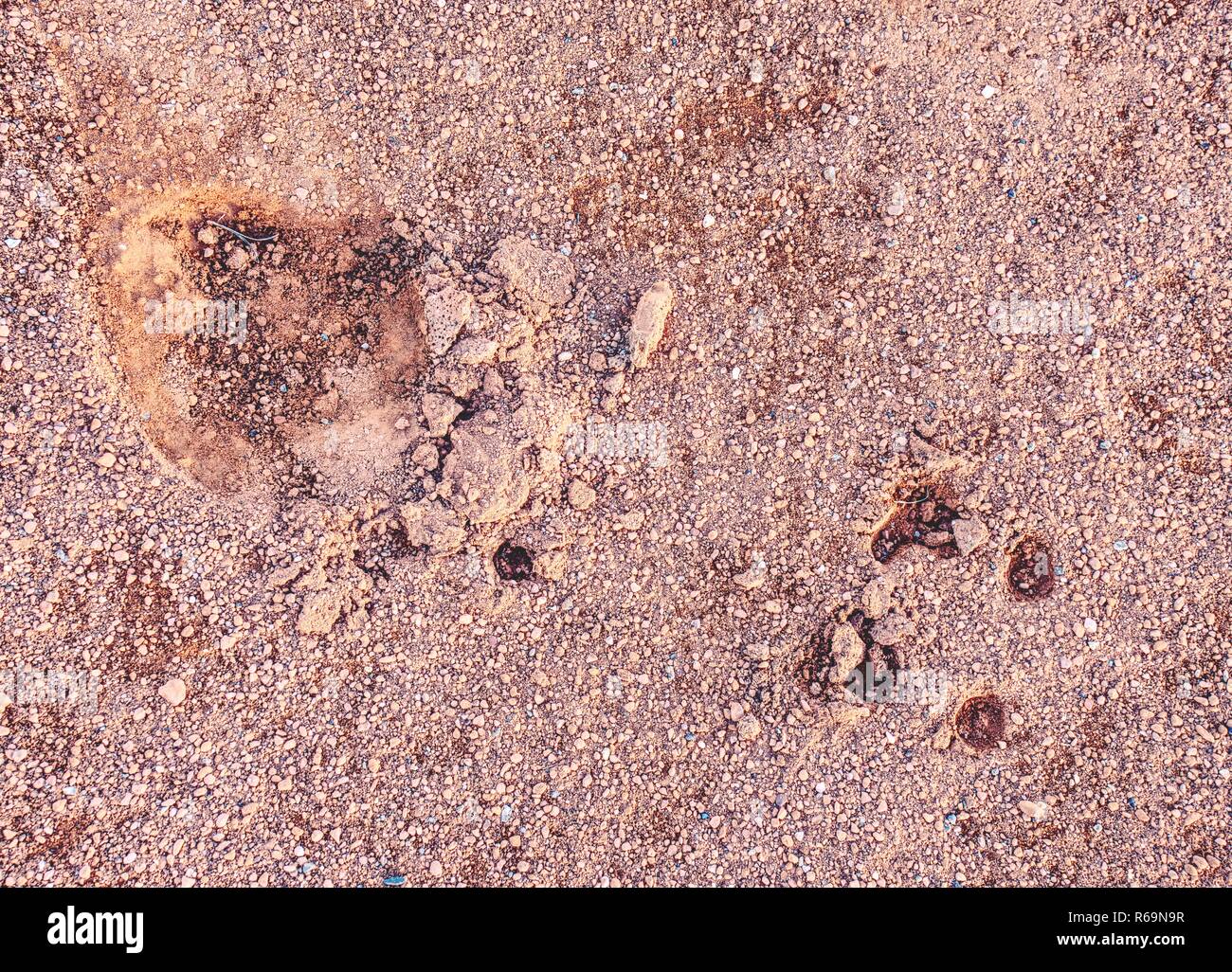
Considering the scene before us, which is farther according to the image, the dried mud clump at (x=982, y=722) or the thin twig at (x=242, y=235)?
the thin twig at (x=242, y=235)

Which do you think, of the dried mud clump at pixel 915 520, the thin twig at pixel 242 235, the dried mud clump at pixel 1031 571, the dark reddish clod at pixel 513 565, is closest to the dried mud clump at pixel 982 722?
the dried mud clump at pixel 1031 571

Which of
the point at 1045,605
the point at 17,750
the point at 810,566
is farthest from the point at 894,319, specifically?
the point at 17,750

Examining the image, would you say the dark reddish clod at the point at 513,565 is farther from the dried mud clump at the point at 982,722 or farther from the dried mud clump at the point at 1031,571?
the dried mud clump at the point at 1031,571

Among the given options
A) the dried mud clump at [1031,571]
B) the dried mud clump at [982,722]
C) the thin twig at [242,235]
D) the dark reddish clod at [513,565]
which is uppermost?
the thin twig at [242,235]

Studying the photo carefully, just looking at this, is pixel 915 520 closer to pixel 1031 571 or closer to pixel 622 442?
pixel 1031 571

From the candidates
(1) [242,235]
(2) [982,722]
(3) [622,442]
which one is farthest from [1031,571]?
(1) [242,235]

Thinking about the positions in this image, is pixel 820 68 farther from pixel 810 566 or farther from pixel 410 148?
pixel 810 566

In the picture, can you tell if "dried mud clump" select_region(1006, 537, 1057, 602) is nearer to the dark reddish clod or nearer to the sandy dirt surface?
the sandy dirt surface
